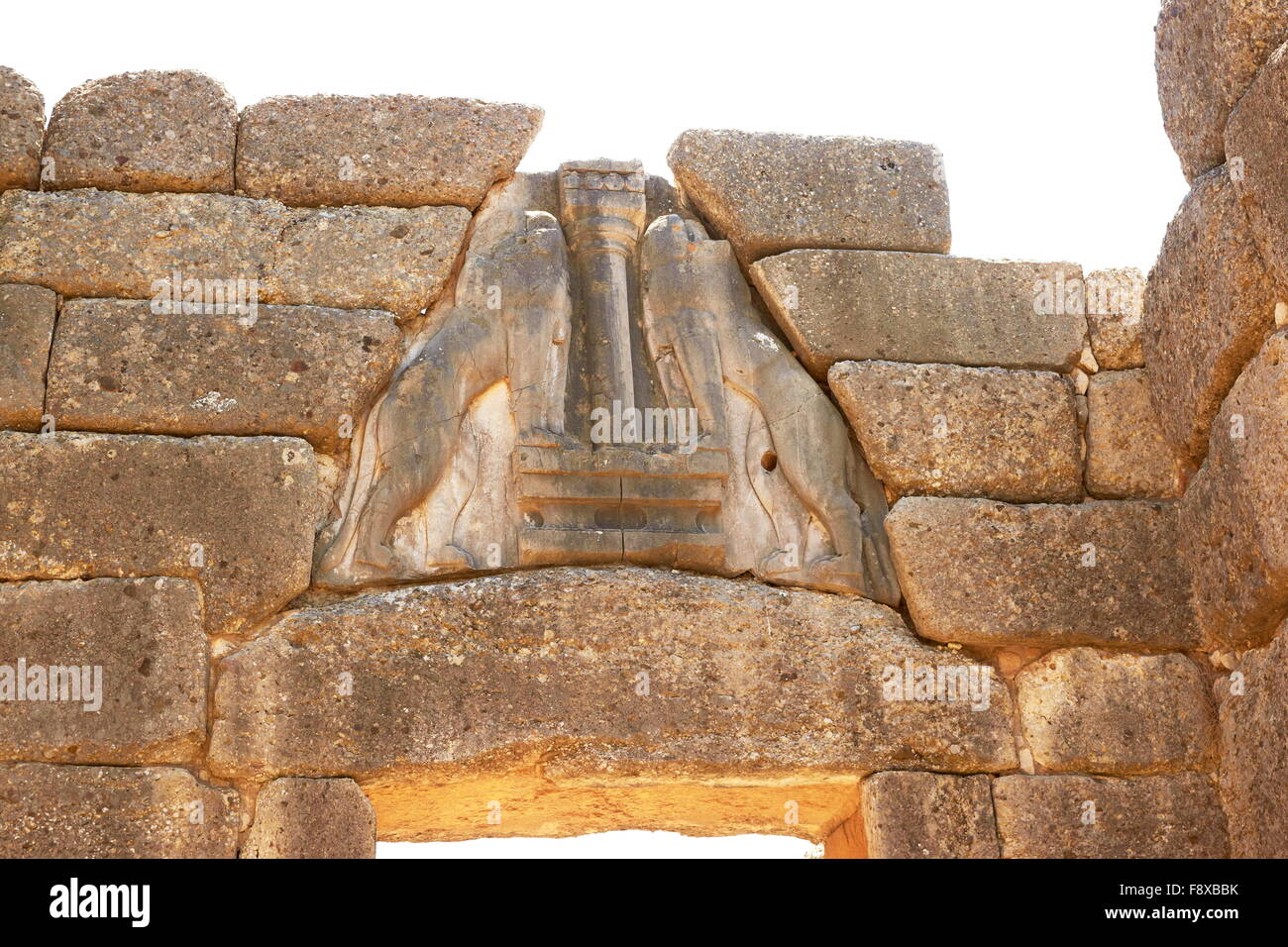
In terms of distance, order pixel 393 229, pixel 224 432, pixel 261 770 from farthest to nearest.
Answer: pixel 393 229, pixel 224 432, pixel 261 770

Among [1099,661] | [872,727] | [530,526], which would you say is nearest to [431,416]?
[530,526]

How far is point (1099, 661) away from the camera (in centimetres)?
599

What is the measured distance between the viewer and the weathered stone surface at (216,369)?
5898mm

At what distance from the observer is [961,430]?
627 centimetres

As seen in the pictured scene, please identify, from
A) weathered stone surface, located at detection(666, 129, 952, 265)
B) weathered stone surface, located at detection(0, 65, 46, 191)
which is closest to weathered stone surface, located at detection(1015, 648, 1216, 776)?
weathered stone surface, located at detection(666, 129, 952, 265)

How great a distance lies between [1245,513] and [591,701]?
2.14 m

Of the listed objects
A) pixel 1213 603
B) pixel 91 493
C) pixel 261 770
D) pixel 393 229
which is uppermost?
pixel 393 229

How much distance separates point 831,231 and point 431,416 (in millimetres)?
1618

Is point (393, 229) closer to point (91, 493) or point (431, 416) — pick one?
point (431, 416)

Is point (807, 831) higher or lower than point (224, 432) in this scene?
lower

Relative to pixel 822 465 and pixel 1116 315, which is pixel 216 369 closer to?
pixel 822 465

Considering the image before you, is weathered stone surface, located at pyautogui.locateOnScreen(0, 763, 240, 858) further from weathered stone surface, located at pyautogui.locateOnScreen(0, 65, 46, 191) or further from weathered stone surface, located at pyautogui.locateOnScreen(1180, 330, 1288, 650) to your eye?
→ weathered stone surface, located at pyautogui.locateOnScreen(1180, 330, 1288, 650)

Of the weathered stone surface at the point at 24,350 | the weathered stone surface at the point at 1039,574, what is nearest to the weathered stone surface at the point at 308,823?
the weathered stone surface at the point at 24,350

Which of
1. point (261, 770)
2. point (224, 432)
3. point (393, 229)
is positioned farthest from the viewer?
point (393, 229)
